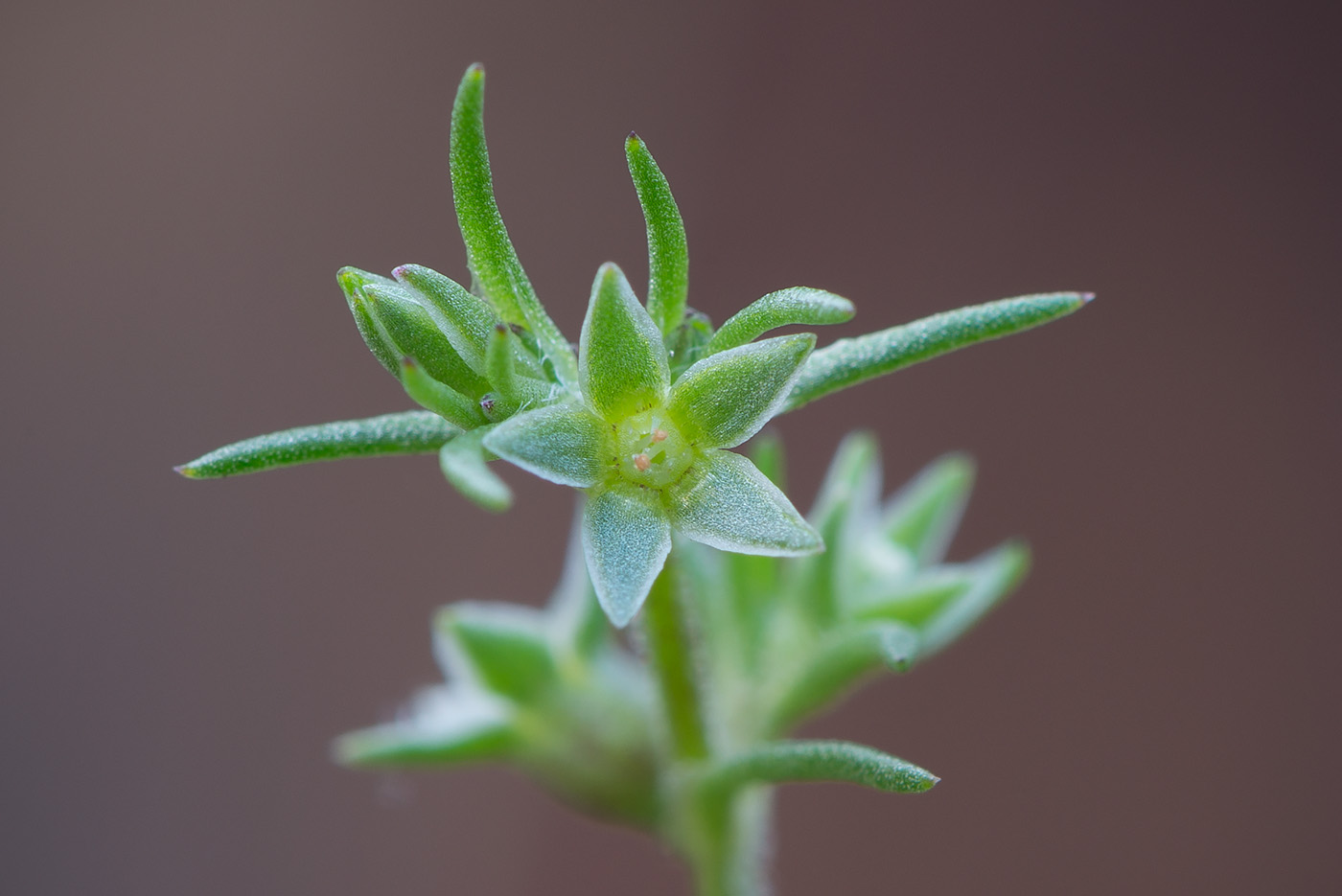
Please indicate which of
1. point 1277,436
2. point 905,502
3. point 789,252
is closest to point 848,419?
point 789,252

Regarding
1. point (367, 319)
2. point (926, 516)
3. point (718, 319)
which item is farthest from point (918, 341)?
point (718, 319)

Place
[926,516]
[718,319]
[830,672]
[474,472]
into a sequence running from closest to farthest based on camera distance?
[474,472] → [830,672] → [926,516] → [718,319]

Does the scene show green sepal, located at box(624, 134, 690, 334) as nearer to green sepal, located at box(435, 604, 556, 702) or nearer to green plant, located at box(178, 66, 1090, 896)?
green plant, located at box(178, 66, 1090, 896)

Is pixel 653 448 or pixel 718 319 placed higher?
pixel 718 319

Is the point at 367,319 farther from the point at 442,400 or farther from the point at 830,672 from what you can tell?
the point at 830,672

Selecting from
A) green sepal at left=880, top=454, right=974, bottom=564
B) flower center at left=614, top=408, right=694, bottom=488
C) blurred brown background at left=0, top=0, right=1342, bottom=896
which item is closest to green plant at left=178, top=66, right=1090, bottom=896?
flower center at left=614, top=408, right=694, bottom=488

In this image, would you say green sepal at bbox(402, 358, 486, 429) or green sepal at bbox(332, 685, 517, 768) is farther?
green sepal at bbox(332, 685, 517, 768)

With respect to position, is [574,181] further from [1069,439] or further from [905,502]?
[905,502]
